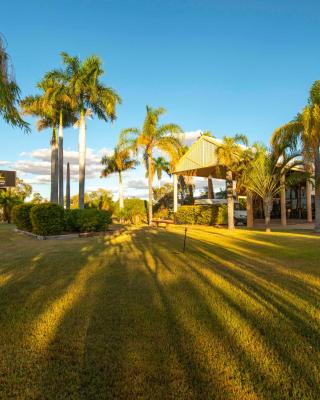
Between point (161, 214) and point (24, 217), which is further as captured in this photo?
point (161, 214)

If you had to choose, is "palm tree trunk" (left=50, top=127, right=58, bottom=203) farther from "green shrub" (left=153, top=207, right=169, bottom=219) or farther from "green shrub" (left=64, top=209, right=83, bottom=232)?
"green shrub" (left=153, top=207, right=169, bottom=219)

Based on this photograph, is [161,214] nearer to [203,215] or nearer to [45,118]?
[203,215]

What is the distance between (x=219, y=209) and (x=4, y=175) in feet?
104

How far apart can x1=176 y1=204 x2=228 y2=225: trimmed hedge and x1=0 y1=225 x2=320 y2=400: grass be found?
14337mm

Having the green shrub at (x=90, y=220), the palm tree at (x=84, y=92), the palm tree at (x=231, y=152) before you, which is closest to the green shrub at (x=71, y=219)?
the green shrub at (x=90, y=220)

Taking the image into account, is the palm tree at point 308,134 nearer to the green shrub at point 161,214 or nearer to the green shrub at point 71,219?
the green shrub at point 71,219

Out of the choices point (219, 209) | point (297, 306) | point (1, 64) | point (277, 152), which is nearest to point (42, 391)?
point (297, 306)

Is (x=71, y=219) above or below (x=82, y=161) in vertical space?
below

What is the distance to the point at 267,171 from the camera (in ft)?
55.8

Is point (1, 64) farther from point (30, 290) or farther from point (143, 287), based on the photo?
point (143, 287)

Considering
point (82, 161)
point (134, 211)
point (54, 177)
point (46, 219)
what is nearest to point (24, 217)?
point (46, 219)

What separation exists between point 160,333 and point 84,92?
21.8 m

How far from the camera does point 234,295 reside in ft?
16.2

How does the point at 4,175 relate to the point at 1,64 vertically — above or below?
above
